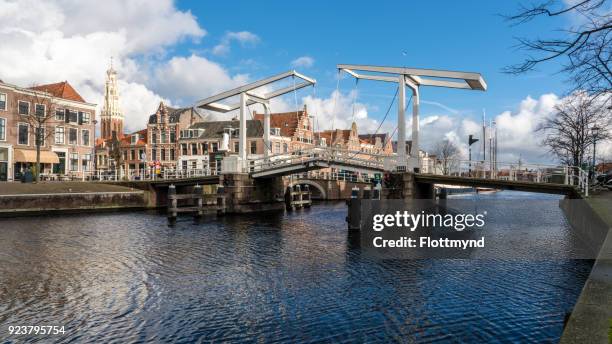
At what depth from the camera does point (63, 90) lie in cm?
4278

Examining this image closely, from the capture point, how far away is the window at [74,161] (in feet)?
138

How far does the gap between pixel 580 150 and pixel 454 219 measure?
27.5 feet

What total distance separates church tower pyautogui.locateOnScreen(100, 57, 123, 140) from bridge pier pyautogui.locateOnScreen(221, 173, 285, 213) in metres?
88.5

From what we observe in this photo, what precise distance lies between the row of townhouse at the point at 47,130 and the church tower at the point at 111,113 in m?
67.9

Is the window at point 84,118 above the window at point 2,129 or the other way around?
above

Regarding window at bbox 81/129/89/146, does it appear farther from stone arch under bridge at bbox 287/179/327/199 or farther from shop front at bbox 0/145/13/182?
stone arch under bridge at bbox 287/179/327/199

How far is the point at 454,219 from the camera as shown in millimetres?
23359

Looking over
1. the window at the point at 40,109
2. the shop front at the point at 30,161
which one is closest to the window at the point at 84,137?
the shop front at the point at 30,161

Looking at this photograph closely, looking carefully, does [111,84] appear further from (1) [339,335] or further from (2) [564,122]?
(1) [339,335]

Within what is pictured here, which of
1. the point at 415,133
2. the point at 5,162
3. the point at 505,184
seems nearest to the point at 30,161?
the point at 5,162

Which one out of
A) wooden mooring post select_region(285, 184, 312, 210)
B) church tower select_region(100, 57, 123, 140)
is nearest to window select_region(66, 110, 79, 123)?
wooden mooring post select_region(285, 184, 312, 210)

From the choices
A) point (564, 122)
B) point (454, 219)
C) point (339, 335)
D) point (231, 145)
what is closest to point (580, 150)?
point (564, 122)

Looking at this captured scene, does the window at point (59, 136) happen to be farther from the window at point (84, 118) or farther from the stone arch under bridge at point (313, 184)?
the stone arch under bridge at point (313, 184)

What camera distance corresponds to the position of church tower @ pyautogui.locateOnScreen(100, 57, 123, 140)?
10975 cm
